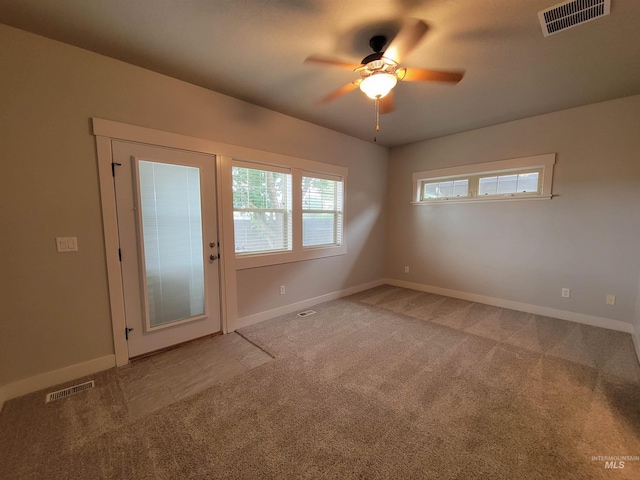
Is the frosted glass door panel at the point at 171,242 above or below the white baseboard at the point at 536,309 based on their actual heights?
above

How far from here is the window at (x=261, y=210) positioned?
10.0ft

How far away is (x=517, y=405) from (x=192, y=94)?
3877 millimetres

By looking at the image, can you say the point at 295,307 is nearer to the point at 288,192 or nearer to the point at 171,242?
the point at 288,192

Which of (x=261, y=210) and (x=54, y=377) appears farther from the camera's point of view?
(x=261, y=210)

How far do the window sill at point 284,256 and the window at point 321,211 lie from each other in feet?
0.36

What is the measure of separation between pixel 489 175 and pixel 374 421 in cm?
384

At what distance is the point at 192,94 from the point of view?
2.61m

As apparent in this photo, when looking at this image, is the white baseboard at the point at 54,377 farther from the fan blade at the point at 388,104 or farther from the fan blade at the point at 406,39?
the fan blade at the point at 388,104

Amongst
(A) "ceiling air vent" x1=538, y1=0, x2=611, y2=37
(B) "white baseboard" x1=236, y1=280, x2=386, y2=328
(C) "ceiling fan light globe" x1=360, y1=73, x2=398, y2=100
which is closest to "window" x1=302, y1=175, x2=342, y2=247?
(B) "white baseboard" x1=236, y1=280, x2=386, y2=328

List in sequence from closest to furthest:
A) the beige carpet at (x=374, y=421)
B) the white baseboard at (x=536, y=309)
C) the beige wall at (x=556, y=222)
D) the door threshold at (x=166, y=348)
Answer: the beige carpet at (x=374, y=421), the door threshold at (x=166, y=348), the beige wall at (x=556, y=222), the white baseboard at (x=536, y=309)

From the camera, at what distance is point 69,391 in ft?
6.56

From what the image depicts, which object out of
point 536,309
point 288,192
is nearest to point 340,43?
point 288,192

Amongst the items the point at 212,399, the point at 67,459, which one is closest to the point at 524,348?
the point at 212,399

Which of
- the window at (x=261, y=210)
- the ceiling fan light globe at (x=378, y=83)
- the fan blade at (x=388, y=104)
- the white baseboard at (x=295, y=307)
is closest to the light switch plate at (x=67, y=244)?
the window at (x=261, y=210)
